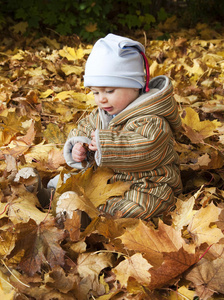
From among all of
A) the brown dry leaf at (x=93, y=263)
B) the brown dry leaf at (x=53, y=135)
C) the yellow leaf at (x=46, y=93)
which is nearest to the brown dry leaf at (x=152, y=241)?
the brown dry leaf at (x=93, y=263)

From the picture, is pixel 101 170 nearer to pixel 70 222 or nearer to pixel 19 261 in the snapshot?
pixel 70 222

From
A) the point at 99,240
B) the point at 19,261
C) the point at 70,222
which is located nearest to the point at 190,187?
the point at 99,240

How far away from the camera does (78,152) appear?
1.57 m

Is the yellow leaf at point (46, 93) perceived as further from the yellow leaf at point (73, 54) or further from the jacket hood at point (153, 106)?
the jacket hood at point (153, 106)

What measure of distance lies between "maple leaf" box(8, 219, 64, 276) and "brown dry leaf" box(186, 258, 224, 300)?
1.47ft

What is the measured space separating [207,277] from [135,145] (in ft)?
1.90

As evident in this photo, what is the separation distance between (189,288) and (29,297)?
52cm

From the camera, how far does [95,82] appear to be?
1.48 m

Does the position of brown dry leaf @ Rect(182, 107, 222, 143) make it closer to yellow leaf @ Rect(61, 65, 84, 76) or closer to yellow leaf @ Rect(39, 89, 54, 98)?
yellow leaf @ Rect(39, 89, 54, 98)

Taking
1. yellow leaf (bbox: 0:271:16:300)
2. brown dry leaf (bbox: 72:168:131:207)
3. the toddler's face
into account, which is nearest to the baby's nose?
the toddler's face

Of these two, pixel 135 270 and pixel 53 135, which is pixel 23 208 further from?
pixel 53 135

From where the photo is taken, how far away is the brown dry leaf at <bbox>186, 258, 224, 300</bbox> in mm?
1008

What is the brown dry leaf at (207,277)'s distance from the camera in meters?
1.01

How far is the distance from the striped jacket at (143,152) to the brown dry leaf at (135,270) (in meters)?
0.30
